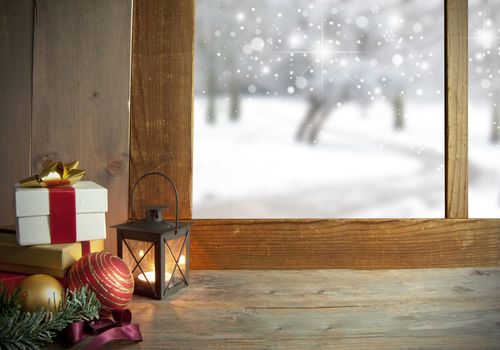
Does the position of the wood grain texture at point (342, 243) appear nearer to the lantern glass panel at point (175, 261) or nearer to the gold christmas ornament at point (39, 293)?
the lantern glass panel at point (175, 261)

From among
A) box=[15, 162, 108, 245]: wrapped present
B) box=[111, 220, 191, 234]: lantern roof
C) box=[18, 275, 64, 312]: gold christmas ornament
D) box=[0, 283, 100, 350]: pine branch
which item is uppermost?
box=[15, 162, 108, 245]: wrapped present

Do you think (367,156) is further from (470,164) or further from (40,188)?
(40,188)

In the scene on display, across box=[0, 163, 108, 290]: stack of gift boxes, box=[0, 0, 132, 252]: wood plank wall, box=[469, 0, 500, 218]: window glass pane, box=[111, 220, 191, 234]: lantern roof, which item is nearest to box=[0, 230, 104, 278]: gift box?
box=[0, 163, 108, 290]: stack of gift boxes

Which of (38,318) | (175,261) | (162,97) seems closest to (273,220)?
(175,261)

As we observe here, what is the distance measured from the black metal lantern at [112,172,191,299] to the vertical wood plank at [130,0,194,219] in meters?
0.19

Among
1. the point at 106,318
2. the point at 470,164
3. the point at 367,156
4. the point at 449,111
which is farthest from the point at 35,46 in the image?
the point at 470,164

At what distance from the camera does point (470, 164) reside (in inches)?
55.6

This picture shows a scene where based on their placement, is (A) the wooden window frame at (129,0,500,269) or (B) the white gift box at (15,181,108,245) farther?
(A) the wooden window frame at (129,0,500,269)

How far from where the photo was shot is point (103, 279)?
960 mm

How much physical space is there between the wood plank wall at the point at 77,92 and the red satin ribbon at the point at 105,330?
43cm

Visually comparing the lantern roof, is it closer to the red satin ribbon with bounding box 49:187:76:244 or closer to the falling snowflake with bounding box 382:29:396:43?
the red satin ribbon with bounding box 49:187:76:244

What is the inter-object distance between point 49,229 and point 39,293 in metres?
0.17

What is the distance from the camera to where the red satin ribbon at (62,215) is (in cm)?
101

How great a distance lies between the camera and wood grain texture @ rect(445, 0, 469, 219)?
4.53 feet
